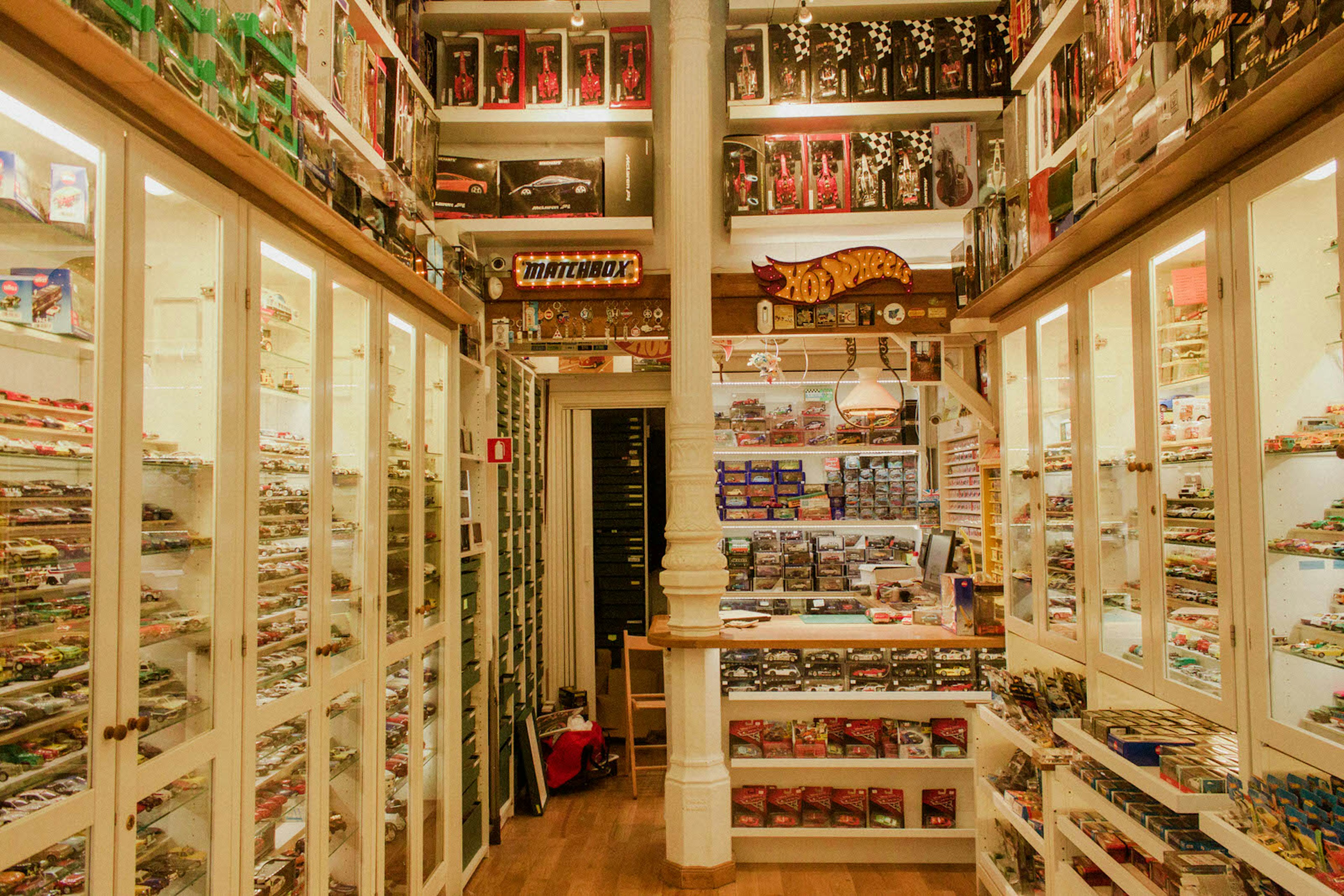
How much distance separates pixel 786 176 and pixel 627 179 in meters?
0.82

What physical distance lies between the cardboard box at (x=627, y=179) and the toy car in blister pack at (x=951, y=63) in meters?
1.52

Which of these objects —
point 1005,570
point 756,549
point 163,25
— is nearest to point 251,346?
point 163,25

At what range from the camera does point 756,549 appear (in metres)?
7.61

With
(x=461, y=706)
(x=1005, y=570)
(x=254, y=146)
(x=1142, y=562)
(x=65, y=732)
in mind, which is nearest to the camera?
(x=65, y=732)

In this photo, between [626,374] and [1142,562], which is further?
[626,374]

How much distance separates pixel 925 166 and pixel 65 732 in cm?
431

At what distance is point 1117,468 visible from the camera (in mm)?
2799

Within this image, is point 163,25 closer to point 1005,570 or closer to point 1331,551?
point 1331,551

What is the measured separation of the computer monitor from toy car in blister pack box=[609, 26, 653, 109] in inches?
111

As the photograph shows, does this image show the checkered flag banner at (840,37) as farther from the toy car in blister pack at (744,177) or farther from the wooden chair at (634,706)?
the wooden chair at (634,706)

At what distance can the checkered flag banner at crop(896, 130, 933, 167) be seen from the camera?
15.3ft

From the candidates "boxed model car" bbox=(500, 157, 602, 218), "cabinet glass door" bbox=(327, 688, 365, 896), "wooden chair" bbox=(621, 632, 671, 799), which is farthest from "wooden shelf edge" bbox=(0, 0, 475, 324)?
"wooden chair" bbox=(621, 632, 671, 799)

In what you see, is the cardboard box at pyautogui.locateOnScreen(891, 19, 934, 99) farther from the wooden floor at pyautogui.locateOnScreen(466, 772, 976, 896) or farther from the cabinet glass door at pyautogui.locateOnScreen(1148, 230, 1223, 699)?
the wooden floor at pyautogui.locateOnScreen(466, 772, 976, 896)

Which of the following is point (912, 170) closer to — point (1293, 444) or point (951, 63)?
point (951, 63)
